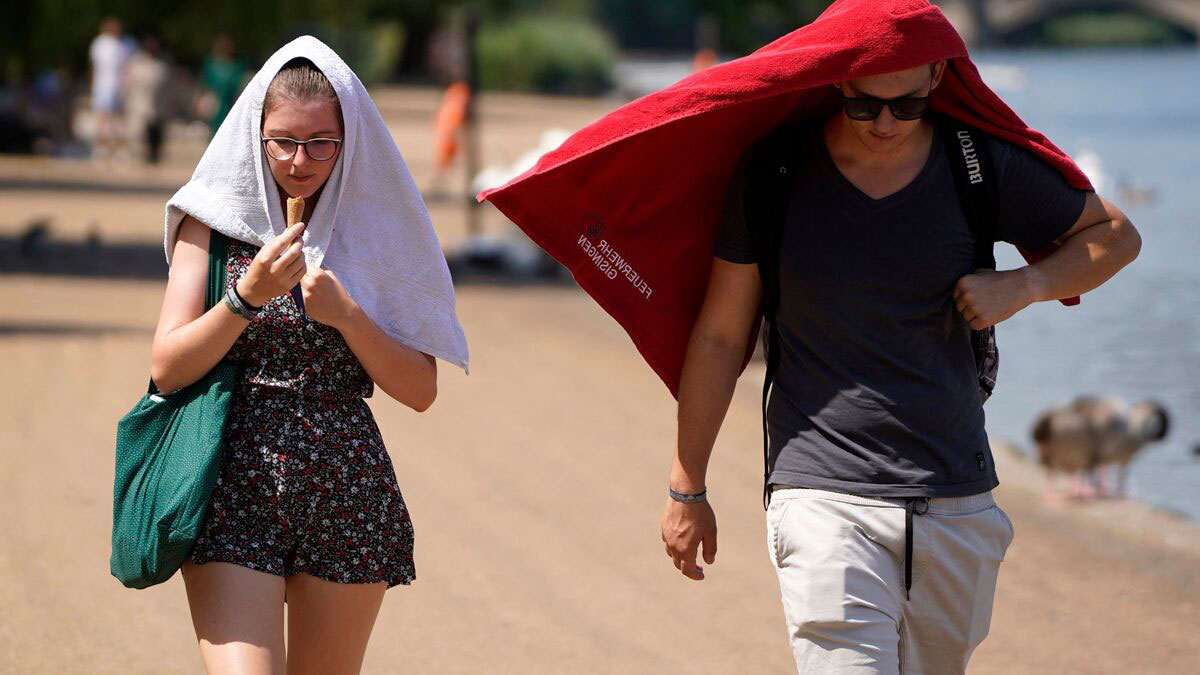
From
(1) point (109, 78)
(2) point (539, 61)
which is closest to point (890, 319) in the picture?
(1) point (109, 78)

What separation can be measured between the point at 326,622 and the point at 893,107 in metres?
1.57

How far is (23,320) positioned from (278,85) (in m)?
9.56

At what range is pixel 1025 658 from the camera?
18.6ft

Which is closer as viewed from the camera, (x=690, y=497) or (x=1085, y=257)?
(x=1085, y=257)

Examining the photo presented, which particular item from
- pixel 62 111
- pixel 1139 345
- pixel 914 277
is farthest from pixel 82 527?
pixel 62 111

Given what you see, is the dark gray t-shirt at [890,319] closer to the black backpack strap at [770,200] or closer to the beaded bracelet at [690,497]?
the black backpack strap at [770,200]

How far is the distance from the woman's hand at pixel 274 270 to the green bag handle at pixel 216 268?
192 mm

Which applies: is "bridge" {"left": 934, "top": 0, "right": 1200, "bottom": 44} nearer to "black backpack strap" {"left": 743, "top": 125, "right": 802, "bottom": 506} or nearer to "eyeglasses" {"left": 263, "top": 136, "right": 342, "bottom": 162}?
"black backpack strap" {"left": 743, "top": 125, "right": 802, "bottom": 506}

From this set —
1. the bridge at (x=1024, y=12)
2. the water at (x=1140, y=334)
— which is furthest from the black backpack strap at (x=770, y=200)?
the bridge at (x=1024, y=12)

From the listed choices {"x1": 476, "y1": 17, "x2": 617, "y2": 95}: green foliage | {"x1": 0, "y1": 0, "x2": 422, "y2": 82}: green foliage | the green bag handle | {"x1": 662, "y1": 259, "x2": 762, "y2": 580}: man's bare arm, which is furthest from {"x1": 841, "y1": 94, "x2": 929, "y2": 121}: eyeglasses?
{"x1": 476, "y1": 17, "x2": 617, "y2": 95}: green foliage

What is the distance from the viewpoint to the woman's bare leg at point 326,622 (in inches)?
136

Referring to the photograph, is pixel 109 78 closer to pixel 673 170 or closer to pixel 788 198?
pixel 673 170

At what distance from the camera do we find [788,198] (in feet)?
11.2

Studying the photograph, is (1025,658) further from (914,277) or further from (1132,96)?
(1132,96)
